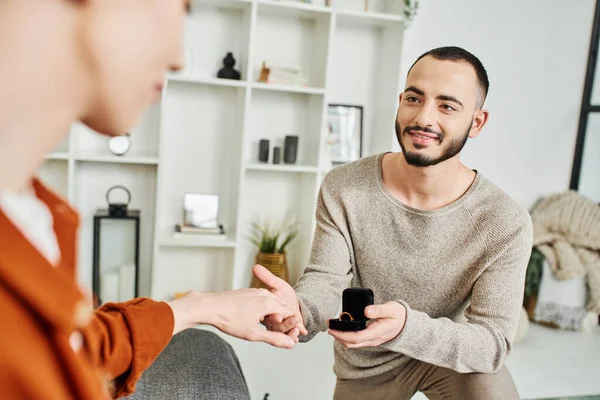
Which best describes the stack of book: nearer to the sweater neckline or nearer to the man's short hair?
the sweater neckline

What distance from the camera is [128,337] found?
1005 millimetres

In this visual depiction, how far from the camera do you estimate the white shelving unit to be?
3.38 m

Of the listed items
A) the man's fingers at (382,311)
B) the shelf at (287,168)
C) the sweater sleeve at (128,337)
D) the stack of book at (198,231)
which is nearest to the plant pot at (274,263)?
the stack of book at (198,231)

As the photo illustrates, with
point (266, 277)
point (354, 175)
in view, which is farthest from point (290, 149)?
point (266, 277)

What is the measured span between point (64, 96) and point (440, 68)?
1448mm

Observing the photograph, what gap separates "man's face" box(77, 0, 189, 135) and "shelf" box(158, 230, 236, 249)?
2775 millimetres

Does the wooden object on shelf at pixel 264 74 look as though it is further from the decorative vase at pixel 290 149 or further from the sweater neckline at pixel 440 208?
the sweater neckline at pixel 440 208

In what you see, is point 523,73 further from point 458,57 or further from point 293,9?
point 458,57

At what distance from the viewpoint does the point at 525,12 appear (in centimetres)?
398

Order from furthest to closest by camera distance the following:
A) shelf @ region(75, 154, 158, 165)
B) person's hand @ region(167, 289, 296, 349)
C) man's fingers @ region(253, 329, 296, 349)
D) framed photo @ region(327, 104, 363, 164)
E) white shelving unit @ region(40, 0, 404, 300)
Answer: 1. framed photo @ region(327, 104, 363, 164)
2. white shelving unit @ region(40, 0, 404, 300)
3. shelf @ region(75, 154, 158, 165)
4. man's fingers @ region(253, 329, 296, 349)
5. person's hand @ region(167, 289, 296, 349)

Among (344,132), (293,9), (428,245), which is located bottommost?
(428,245)

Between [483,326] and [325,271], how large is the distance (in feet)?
1.63

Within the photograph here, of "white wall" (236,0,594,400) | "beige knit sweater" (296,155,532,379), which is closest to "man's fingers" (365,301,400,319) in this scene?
"beige knit sweater" (296,155,532,379)

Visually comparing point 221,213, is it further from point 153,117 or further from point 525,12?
point 525,12
